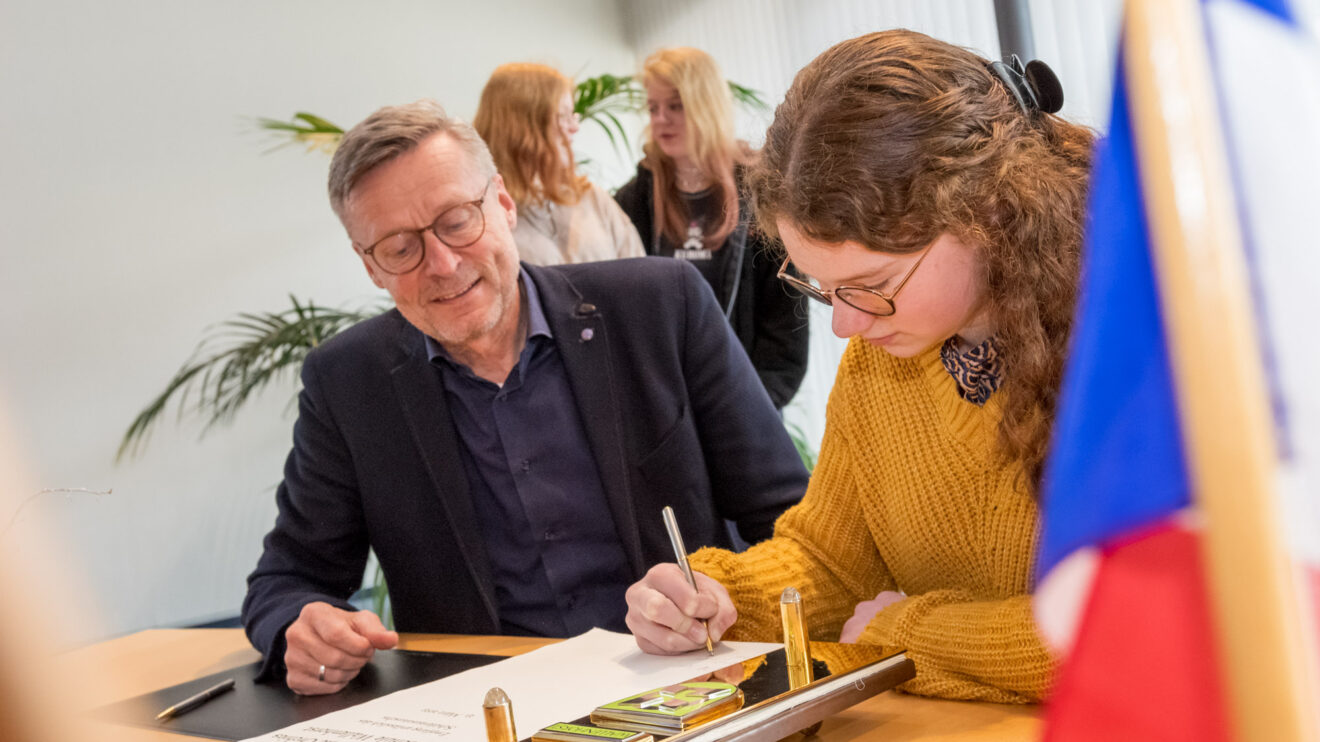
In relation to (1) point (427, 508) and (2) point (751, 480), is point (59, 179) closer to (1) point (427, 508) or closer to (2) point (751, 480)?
(1) point (427, 508)

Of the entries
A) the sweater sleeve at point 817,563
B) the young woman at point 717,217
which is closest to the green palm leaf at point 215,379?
the young woman at point 717,217

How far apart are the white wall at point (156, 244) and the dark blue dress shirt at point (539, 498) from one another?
7.42 ft

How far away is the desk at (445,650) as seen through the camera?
32 cm

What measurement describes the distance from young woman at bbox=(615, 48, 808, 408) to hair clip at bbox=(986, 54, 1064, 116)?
151cm

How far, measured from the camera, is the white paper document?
1027mm

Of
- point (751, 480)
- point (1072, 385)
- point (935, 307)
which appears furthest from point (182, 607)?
point (1072, 385)

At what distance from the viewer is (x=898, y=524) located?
135 centimetres

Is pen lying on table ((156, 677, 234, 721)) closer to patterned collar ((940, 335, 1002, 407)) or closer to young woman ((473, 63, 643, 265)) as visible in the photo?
patterned collar ((940, 335, 1002, 407))

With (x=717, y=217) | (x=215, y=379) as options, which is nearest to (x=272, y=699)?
(x=717, y=217)

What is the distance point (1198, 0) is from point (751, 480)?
150 centimetres

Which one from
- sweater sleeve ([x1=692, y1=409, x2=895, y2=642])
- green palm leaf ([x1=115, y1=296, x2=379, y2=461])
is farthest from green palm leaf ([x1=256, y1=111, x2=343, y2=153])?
A: sweater sleeve ([x1=692, y1=409, x2=895, y2=642])

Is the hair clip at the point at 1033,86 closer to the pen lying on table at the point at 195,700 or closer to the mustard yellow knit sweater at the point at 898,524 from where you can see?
the mustard yellow knit sweater at the point at 898,524

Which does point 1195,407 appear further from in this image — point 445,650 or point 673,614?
point 445,650

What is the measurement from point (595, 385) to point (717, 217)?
41.6 inches
